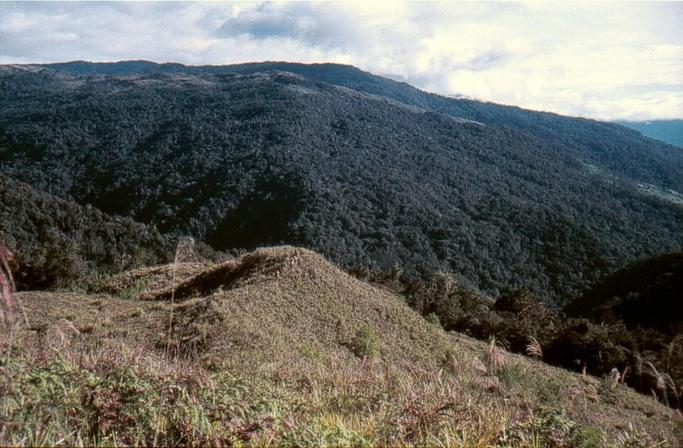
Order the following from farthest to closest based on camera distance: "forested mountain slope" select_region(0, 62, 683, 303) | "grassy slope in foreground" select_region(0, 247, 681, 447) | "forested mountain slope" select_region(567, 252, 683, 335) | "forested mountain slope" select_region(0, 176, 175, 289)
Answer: "forested mountain slope" select_region(0, 62, 683, 303) → "forested mountain slope" select_region(0, 176, 175, 289) → "forested mountain slope" select_region(567, 252, 683, 335) → "grassy slope in foreground" select_region(0, 247, 681, 447)

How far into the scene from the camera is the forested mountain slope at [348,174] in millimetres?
72125

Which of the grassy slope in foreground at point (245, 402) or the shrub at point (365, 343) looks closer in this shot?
the grassy slope in foreground at point (245, 402)

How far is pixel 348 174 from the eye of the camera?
9500cm

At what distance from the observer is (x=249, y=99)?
444ft

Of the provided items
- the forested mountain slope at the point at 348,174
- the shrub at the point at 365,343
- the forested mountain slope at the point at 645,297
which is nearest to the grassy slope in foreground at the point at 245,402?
the shrub at the point at 365,343

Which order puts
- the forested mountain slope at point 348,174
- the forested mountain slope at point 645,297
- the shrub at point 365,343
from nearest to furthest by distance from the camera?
the shrub at point 365,343 < the forested mountain slope at point 645,297 < the forested mountain slope at point 348,174

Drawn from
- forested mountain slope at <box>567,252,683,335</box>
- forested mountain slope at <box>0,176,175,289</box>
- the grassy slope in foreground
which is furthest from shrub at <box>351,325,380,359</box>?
forested mountain slope at <box>0,176,175,289</box>

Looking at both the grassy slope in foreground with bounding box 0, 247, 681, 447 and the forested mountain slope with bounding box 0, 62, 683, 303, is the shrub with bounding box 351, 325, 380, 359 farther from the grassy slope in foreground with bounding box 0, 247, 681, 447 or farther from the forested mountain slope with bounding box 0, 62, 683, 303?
the forested mountain slope with bounding box 0, 62, 683, 303

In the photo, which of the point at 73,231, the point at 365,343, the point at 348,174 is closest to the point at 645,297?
the point at 365,343

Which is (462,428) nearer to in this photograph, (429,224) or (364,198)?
(429,224)

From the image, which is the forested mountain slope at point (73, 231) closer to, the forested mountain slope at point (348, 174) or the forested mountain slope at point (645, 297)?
the forested mountain slope at point (348, 174)

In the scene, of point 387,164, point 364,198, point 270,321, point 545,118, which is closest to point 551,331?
point 270,321

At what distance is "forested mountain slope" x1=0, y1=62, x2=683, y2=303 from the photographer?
72125mm

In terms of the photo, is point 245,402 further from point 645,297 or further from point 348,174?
point 348,174
